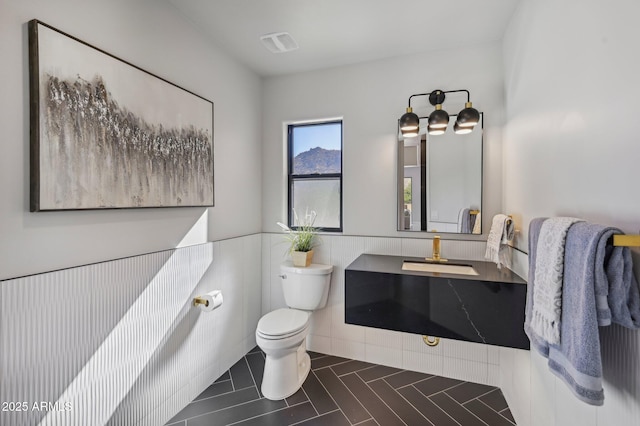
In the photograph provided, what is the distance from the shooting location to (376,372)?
2.29m

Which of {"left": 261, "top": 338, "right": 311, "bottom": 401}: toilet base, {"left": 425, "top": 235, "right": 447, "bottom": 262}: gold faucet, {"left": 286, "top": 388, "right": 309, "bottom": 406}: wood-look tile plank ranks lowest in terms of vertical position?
{"left": 286, "top": 388, "right": 309, "bottom": 406}: wood-look tile plank

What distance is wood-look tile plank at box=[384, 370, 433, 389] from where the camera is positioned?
84.4 inches

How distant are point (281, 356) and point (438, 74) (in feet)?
7.90

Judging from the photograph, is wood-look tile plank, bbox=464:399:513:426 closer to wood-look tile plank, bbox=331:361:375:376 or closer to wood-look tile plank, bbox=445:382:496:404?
wood-look tile plank, bbox=445:382:496:404

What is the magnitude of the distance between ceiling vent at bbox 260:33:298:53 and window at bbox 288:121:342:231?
2.18 feet

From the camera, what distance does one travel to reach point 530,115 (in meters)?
1.55

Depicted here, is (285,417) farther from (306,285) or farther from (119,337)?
(119,337)

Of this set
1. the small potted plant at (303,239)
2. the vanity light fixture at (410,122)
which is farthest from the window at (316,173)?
the vanity light fixture at (410,122)

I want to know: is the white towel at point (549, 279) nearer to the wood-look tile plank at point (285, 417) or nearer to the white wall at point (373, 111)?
the white wall at point (373, 111)

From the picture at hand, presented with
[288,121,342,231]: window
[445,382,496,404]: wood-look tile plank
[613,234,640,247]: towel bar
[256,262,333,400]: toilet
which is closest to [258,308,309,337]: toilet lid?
[256,262,333,400]: toilet

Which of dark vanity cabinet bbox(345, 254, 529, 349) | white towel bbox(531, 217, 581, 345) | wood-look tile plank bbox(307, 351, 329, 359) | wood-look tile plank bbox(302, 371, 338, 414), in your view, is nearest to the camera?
white towel bbox(531, 217, 581, 345)

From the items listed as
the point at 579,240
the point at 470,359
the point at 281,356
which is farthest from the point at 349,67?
the point at 470,359

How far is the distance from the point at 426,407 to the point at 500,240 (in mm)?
1191

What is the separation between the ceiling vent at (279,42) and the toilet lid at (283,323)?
80.3 inches
